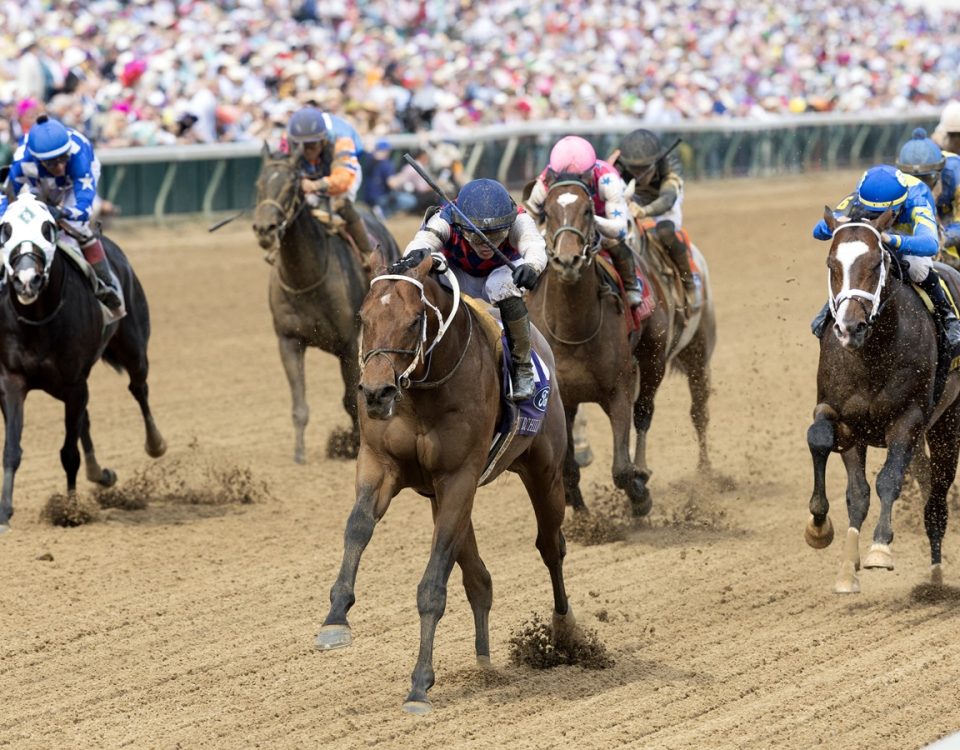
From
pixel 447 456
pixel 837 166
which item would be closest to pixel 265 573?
pixel 447 456

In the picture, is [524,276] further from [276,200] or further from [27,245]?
[276,200]

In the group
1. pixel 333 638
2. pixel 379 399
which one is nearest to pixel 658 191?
pixel 379 399

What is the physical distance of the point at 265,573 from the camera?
8305mm

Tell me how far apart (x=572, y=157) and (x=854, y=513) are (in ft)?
8.01

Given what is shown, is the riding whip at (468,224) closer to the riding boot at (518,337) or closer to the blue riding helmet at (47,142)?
the riding boot at (518,337)

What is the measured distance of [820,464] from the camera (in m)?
7.49

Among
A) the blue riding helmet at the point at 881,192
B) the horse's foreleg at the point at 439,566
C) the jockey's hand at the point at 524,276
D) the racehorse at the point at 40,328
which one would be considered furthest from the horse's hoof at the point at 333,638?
the racehorse at the point at 40,328

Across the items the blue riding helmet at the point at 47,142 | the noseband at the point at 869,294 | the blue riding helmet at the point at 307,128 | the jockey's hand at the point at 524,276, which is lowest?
the blue riding helmet at the point at 307,128

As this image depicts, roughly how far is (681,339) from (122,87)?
11776mm

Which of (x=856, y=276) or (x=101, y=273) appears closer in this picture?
(x=856, y=276)

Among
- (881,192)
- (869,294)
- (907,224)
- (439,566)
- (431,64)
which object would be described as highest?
(881,192)

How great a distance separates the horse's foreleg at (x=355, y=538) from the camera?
5.61m

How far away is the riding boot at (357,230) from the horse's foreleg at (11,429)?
3.02 meters

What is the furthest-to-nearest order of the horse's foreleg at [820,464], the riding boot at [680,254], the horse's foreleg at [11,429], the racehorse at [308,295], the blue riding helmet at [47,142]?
the racehorse at [308,295] < the riding boot at [680,254] < the blue riding helmet at [47,142] < the horse's foreleg at [11,429] < the horse's foreleg at [820,464]
